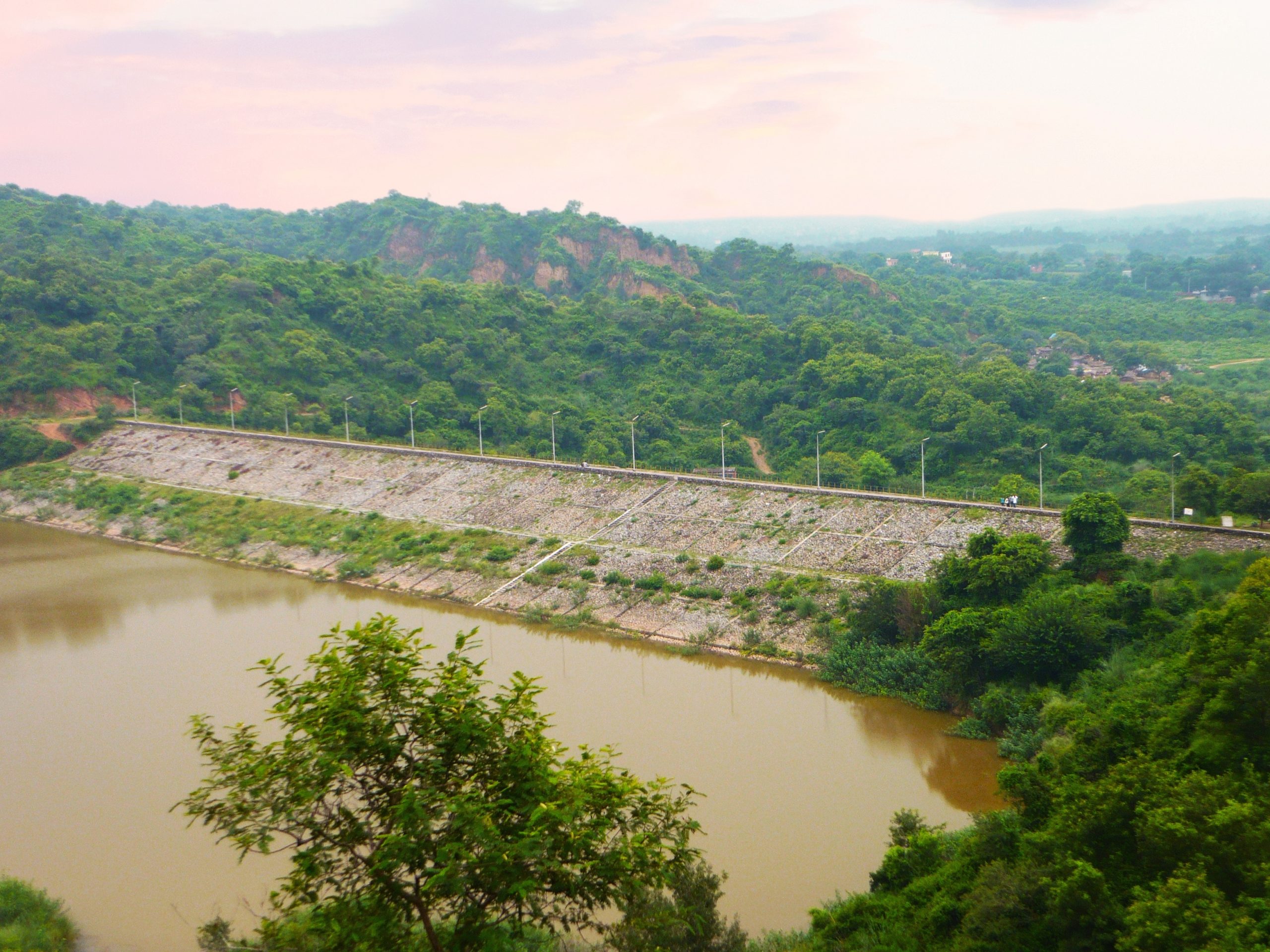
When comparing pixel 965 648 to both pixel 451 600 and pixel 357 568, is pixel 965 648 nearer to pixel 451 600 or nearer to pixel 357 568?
pixel 451 600

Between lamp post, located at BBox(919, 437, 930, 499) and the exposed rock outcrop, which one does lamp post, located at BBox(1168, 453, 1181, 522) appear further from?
the exposed rock outcrop

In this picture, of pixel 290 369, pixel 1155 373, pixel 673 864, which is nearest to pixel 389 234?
pixel 290 369

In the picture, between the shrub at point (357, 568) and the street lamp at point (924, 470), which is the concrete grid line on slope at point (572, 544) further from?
the street lamp at point (924, 470)

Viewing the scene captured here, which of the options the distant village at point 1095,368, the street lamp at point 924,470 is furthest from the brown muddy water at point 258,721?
the distant village at point 1095,368

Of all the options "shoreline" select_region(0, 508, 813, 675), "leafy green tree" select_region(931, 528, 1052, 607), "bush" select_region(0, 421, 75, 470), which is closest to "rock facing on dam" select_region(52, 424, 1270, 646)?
"shoreline" select_region(0, 508, 813, 675)

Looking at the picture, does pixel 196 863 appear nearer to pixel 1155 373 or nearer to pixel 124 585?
pixel 124 585

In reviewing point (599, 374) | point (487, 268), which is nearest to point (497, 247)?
point (487, 268)

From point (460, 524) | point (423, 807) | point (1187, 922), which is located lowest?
point (460, 524)
